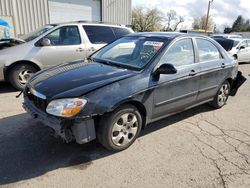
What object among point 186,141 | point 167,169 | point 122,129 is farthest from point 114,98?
point 186,141

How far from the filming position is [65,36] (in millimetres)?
6055

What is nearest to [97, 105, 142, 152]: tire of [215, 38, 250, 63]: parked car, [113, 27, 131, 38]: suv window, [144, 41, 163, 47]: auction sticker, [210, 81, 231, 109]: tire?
[144, 41, 163, 47]: auction sticker

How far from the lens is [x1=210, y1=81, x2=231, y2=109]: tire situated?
15.7 feet

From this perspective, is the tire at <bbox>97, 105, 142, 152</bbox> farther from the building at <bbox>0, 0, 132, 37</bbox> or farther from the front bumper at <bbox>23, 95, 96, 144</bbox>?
the building at <bbox>0, 0, 132, 37</bbox>

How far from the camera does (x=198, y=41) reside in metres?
4.15

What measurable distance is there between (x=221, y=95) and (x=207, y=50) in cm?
115

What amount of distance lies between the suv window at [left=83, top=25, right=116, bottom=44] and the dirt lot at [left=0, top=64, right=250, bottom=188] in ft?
10.4

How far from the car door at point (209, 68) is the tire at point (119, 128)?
1.64 m

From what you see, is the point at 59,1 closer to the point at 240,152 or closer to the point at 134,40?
the point at 134,40

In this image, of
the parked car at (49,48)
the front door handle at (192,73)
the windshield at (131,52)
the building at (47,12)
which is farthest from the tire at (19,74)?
the building at (47,12)

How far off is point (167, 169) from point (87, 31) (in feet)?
15.5

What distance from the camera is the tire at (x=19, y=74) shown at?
540 cm

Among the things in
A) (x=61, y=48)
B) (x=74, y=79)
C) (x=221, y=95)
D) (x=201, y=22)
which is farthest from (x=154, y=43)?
(x=201, y=22)

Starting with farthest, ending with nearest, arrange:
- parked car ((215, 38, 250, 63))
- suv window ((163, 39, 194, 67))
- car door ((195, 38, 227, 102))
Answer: parked car ((215, 38, 250, 63)) < car door ((195, 38, 227, 102)) < suv window ((163, 39, 194, 67))
